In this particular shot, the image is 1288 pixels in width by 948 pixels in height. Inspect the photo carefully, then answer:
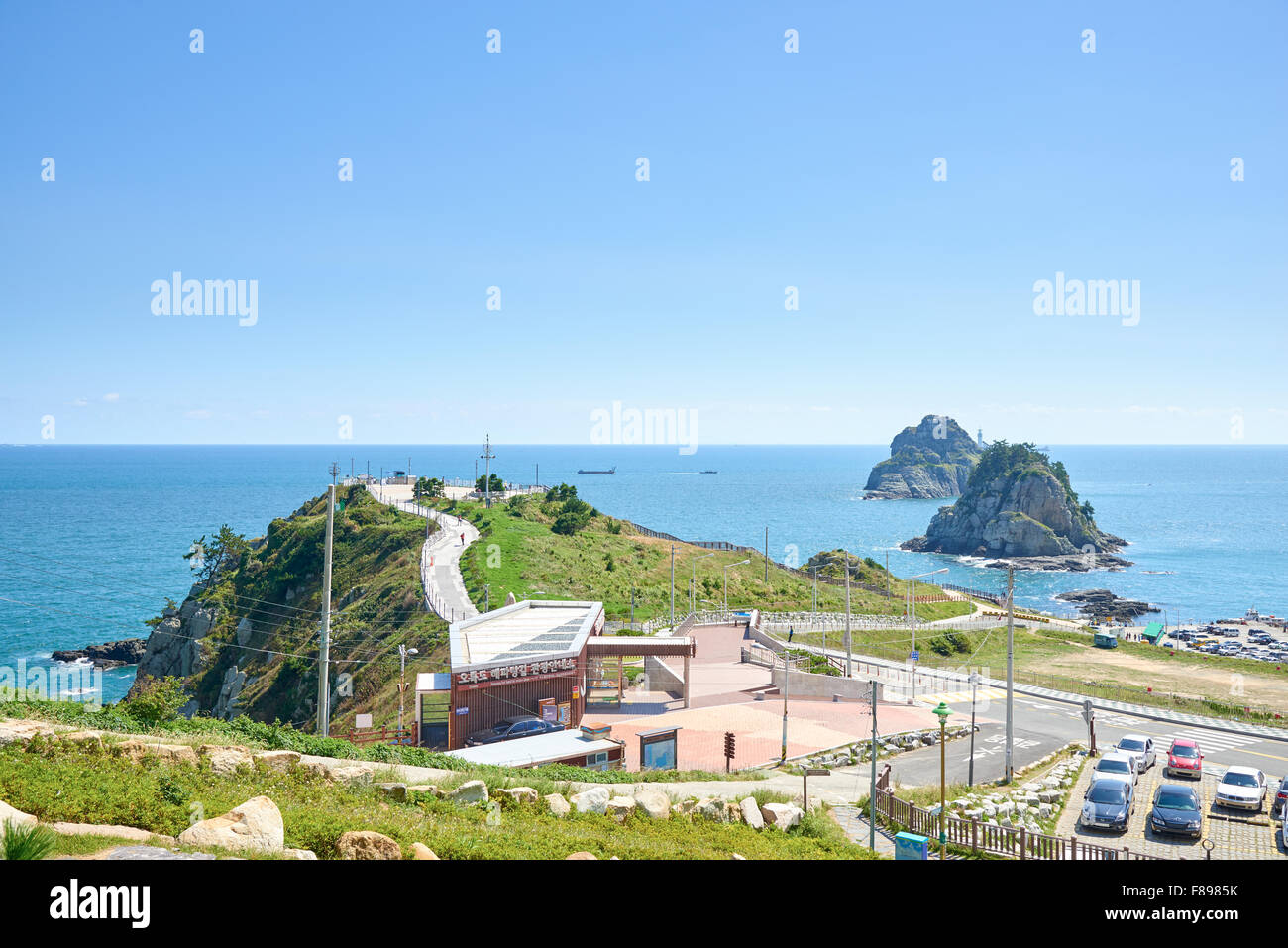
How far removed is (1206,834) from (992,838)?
7748mm

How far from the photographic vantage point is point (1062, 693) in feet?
149

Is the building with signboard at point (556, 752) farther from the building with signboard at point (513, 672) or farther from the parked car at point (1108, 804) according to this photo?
the parked car at point (1108, 804)

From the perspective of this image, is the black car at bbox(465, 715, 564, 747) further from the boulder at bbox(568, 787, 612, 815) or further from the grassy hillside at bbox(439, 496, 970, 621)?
the grassy hillside at bbox(439, 496, 970, 621)

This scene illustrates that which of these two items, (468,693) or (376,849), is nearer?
(376,849)

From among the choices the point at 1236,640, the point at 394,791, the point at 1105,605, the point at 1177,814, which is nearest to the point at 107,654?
the point at 394,791

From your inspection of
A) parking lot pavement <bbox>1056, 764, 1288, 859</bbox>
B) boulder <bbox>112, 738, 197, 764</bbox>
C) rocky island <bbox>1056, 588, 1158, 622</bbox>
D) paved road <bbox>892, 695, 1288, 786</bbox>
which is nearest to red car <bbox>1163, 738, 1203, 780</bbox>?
parking lot pavement <bbox>1056, 764, 1288, 859</bbox>

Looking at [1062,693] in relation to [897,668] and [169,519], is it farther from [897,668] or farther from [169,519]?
[169,519]

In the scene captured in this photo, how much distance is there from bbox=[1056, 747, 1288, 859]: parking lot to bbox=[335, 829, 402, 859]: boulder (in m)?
19.6

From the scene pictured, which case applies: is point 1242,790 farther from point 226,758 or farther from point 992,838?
point 226,758

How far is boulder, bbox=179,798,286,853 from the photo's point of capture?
10.1 metres

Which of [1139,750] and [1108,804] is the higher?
[1108,804]

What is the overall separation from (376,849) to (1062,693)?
45.3 metres

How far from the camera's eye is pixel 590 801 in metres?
18.2
